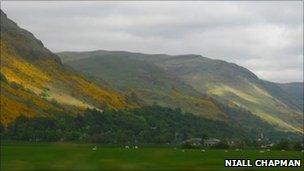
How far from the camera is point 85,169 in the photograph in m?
30.0

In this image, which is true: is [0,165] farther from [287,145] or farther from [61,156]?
[287,145]

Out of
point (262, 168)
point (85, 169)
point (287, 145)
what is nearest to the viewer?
point (85, 169)

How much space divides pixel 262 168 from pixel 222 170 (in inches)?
104

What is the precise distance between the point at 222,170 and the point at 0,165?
13.0 metres

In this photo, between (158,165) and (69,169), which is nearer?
(69,169)

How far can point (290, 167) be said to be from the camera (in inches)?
1287

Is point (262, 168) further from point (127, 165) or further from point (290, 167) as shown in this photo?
point (127, 165)

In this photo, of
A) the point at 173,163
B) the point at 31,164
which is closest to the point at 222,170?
the point at 173,163

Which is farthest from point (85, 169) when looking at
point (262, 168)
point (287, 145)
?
point (287, 145)

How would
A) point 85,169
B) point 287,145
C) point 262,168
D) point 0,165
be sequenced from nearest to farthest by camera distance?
point 85,169
point 262,168
point 0,165
point 287,145

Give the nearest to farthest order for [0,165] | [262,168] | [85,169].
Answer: [85,169] → [262,168] → [0,165]

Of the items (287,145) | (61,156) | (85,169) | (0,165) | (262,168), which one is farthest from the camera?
(287,145)

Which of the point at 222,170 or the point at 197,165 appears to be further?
the point at 197,165

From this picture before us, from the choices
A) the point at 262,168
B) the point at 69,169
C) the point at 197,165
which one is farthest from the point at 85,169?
the point at 262,168
